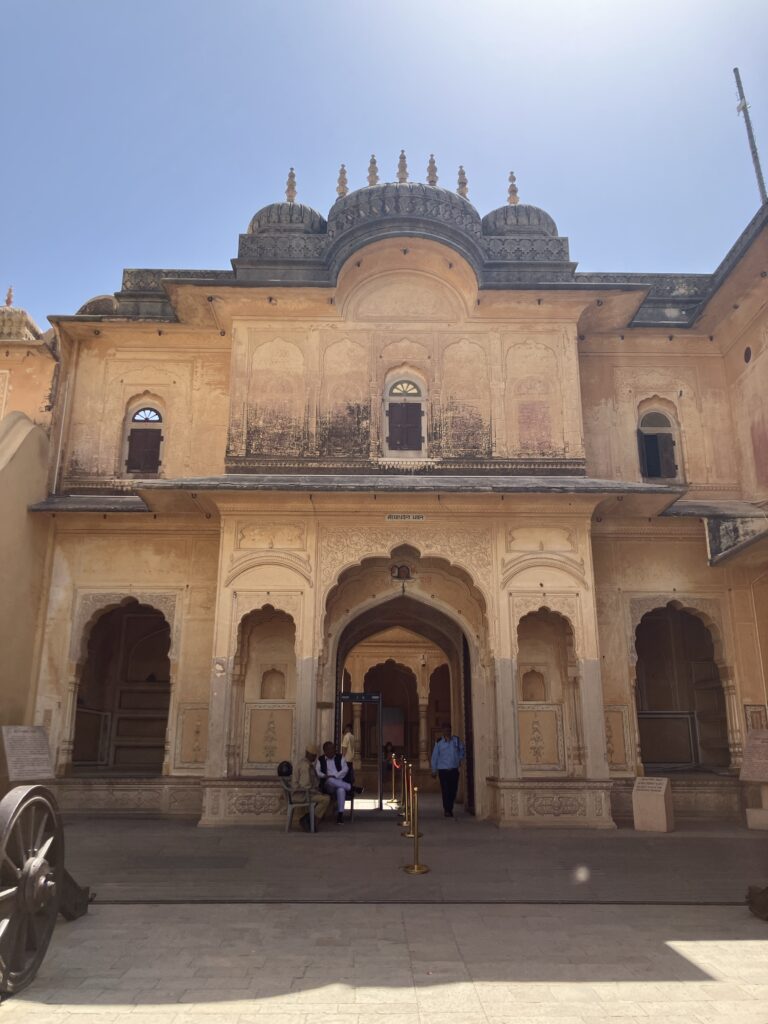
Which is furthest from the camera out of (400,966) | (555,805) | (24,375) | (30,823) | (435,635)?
(435,635)

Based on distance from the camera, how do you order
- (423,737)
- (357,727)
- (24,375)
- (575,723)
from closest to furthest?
(575,723) → (24,375) → (423,737) → (357,727)

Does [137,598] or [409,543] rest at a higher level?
[409,543]

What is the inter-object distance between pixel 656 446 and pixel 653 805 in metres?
5.74

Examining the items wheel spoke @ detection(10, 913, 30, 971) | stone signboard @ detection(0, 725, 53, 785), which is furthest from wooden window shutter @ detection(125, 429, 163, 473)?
wheel spoke @ detection(10, 913, 30, 971)

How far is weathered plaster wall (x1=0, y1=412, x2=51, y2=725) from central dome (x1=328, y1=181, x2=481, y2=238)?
18.5 feet

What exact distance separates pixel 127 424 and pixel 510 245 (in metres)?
6.89

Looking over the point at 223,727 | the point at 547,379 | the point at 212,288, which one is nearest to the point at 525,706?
the point at 223,727

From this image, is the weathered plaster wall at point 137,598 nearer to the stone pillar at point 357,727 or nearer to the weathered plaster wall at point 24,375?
the weathered plaster wall at point 24,375

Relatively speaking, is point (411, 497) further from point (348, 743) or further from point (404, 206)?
point (348, 743)

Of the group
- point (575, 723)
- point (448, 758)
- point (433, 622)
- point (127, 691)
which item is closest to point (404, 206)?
point (433, 622)

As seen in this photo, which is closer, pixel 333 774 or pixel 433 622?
pixel 333 774

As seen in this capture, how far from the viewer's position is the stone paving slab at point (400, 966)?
4031 millimetres

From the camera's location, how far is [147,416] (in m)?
13.3

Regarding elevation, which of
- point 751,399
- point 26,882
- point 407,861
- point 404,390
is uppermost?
point 404,390
